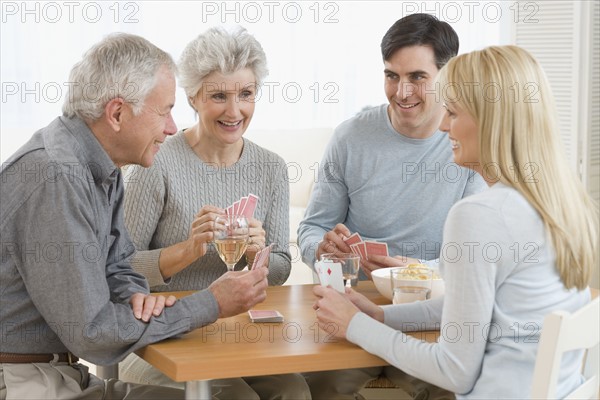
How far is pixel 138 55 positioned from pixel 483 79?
0.83 metres

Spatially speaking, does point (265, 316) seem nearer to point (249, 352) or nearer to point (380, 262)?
point (249, 352)

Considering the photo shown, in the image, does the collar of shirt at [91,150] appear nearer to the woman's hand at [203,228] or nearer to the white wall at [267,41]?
the woman's hand at [203,228]

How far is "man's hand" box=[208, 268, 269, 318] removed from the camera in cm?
202

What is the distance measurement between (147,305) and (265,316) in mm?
338

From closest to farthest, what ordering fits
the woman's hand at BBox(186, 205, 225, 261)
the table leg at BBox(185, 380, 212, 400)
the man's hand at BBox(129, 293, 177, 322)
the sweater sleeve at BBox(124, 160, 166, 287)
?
the table leg at BBox(185, 380, 212, 400)
the man's hand at BBox(129, 293, 177, 322)
the woman's hand at BBox(186, 205, 225, 261)
the sweater sleeve at BBox(124, 160, 166, 287)

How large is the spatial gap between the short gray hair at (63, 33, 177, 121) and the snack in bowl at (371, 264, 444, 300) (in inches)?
31.3

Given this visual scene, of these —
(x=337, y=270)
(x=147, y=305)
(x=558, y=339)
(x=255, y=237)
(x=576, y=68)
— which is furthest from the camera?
(x=576, y=68)

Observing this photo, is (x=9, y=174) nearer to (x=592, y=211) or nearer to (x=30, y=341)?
(x=30, y=341)

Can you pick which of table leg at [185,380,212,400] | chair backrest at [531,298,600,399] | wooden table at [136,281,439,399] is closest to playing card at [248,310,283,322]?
wooden table at [136,281,439,399]

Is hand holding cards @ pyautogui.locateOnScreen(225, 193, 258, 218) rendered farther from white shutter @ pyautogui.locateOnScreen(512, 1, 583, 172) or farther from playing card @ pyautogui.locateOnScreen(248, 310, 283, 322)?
white shutter @ pyautogui.locateOnScreen(512, 1, 583, 172)

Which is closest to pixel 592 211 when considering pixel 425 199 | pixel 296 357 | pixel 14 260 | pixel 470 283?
pixel 470 283

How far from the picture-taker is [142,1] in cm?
622

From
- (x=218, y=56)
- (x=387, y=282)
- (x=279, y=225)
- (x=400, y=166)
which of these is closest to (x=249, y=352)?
(x=387, y=282)

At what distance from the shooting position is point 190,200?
275cm
